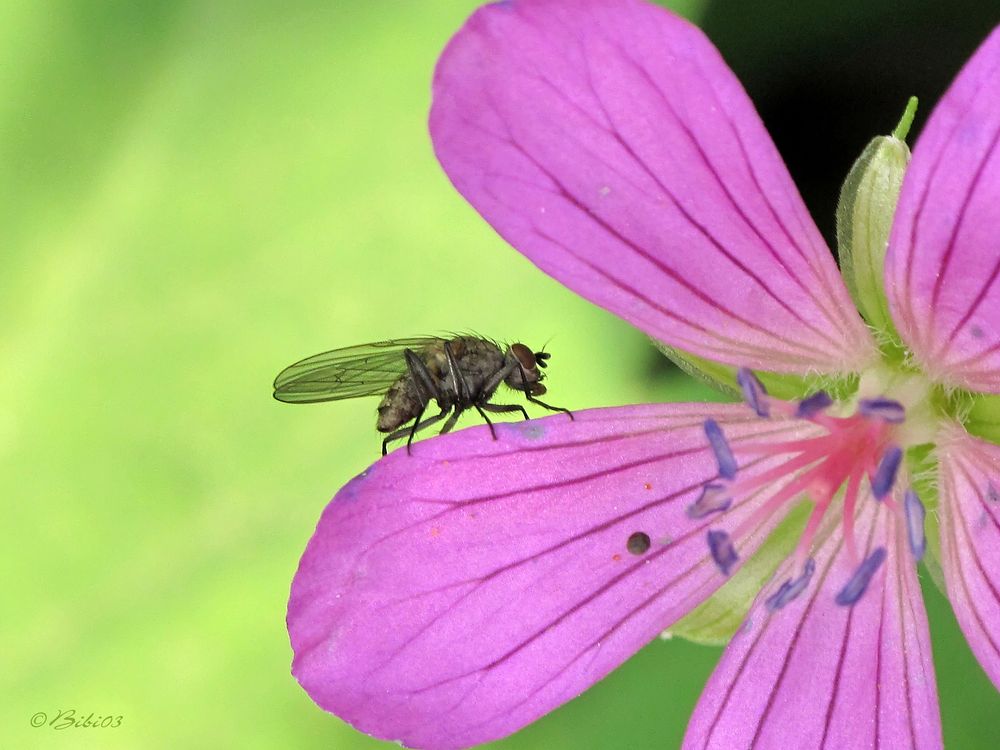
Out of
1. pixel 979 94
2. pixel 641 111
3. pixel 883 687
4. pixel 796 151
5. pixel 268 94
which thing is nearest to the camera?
pixel 979 94

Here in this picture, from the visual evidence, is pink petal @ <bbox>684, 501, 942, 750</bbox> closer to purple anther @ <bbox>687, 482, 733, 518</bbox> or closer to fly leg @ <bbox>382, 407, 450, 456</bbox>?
purple anther @ <bbox>687, 482, 733, 518</bbox>

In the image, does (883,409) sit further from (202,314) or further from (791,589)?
(202,314)

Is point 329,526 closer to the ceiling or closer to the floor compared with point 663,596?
closer to the ceiling

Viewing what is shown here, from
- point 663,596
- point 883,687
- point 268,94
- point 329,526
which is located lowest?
point 883,687

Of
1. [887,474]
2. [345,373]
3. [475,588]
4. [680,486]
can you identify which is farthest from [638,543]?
[345,373]

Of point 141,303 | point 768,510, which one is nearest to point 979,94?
point 768,510

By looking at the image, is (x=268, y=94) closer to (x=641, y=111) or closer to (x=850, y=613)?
(x=641, y=111)

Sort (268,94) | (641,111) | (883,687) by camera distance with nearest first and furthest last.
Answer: (641,111) → (883,687) → (268,94)
